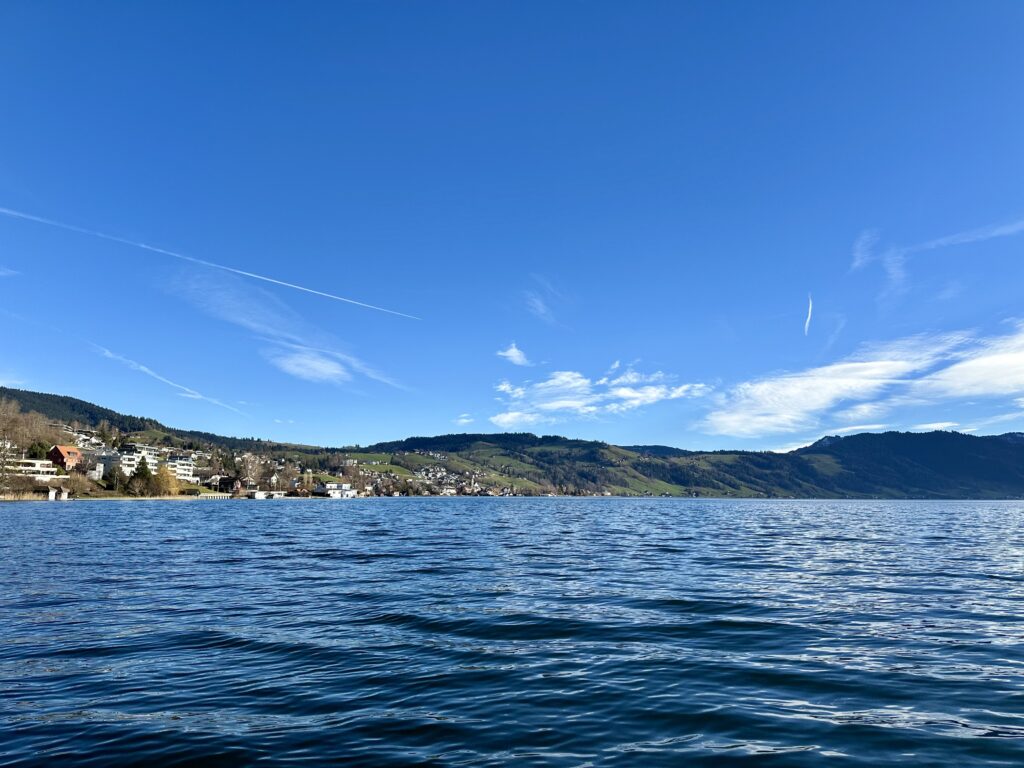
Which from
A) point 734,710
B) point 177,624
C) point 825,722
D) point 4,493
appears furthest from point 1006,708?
point 4,493

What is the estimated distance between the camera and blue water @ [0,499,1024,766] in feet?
35.6

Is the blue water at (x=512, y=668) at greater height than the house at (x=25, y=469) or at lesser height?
lesser

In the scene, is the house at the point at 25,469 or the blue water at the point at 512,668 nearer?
the blue water at the point at 512,668

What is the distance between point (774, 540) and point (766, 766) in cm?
5452

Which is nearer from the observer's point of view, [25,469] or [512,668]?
[512,668]

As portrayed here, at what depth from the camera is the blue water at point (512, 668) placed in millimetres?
10844

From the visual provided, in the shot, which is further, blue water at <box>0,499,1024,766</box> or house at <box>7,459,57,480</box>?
house at <box>7,459,57,480</box>

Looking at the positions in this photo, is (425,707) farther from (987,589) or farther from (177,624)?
(987,589)

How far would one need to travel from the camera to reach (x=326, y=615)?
22500 millimetres

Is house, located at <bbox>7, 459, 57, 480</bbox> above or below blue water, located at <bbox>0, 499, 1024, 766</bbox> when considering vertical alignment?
above

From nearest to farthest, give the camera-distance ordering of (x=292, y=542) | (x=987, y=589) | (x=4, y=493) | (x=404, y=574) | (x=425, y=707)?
(x=425, y=707), (x=987, y=589), (x=404, y=574), (x=292, y=542), (x=4, y=493)

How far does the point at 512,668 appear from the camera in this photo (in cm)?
1587

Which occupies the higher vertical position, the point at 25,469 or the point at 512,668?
the point at 25,469

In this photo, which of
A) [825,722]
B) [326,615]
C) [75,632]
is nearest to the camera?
[825,722]
